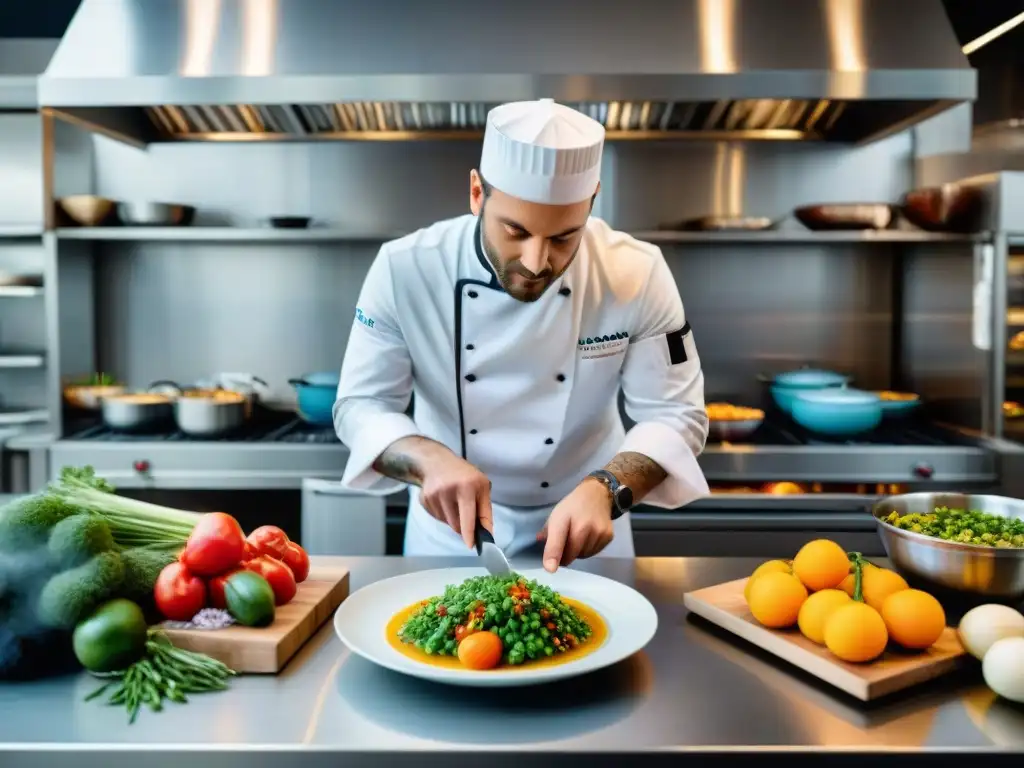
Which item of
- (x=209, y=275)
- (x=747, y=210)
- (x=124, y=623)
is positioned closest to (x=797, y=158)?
(x=747, y=210)

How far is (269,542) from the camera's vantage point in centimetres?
A: 158

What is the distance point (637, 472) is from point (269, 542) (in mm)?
726

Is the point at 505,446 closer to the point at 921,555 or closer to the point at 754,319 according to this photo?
the point at 921,555

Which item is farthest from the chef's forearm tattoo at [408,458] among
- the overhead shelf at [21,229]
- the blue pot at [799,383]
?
the overhead shelf at [21,229]

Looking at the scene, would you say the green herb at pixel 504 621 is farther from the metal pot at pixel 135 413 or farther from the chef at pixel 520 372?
the metal pot at pixel 135 413

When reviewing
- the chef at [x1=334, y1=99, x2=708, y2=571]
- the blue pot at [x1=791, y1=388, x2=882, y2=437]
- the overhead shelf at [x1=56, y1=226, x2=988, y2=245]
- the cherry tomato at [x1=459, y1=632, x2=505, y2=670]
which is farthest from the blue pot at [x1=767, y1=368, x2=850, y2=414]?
the cherry tomato at [x1=459, y1=632, x2=505, y2=670]

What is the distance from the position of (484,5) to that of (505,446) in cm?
176

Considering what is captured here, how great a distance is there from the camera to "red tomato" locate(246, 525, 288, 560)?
157 centimetres

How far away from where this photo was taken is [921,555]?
58.6 inches

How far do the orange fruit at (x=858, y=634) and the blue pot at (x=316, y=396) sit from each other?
8.37 feet

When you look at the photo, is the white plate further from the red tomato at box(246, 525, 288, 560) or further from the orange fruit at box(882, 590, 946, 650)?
the orange fruit at box(882, 590, 946, 650)

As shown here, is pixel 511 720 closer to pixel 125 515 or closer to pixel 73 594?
pixel 73 594

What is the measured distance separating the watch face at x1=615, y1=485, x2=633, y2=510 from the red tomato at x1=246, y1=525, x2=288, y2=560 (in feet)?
1.97

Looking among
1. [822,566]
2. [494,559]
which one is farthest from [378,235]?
[822,566]
